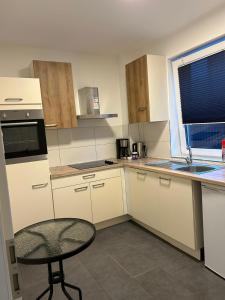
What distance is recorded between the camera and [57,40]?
277 cm

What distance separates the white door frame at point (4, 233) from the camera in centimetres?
55

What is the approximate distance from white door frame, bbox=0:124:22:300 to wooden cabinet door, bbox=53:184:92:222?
210 cm

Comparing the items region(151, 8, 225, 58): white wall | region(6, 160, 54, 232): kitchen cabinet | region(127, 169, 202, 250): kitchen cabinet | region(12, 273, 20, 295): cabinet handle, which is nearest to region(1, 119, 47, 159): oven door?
region(6, 160, 54, 232): kitchen cabinet

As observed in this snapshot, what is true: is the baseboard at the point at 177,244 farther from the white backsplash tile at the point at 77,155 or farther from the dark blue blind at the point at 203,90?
the dark blue blind at the point at 203,90

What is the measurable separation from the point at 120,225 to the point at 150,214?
1.99 ft

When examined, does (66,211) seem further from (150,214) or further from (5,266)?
(5,266)

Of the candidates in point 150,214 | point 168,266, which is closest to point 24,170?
point 150,214

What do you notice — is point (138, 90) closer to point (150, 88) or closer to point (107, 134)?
point (150, 88)

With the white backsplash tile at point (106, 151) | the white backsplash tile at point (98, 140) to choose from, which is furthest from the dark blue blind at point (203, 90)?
the white backsplash tile at point (106, 151)

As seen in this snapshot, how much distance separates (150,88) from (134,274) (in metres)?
1.97

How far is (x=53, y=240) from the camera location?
141cm

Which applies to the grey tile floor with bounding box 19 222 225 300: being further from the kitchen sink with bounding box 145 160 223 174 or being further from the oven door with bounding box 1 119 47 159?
the oven door with bounding box 1 119 47 159

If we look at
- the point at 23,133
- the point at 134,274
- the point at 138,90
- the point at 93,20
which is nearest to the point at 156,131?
the point at 138,90

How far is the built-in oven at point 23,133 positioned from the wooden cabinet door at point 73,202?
51 cm
